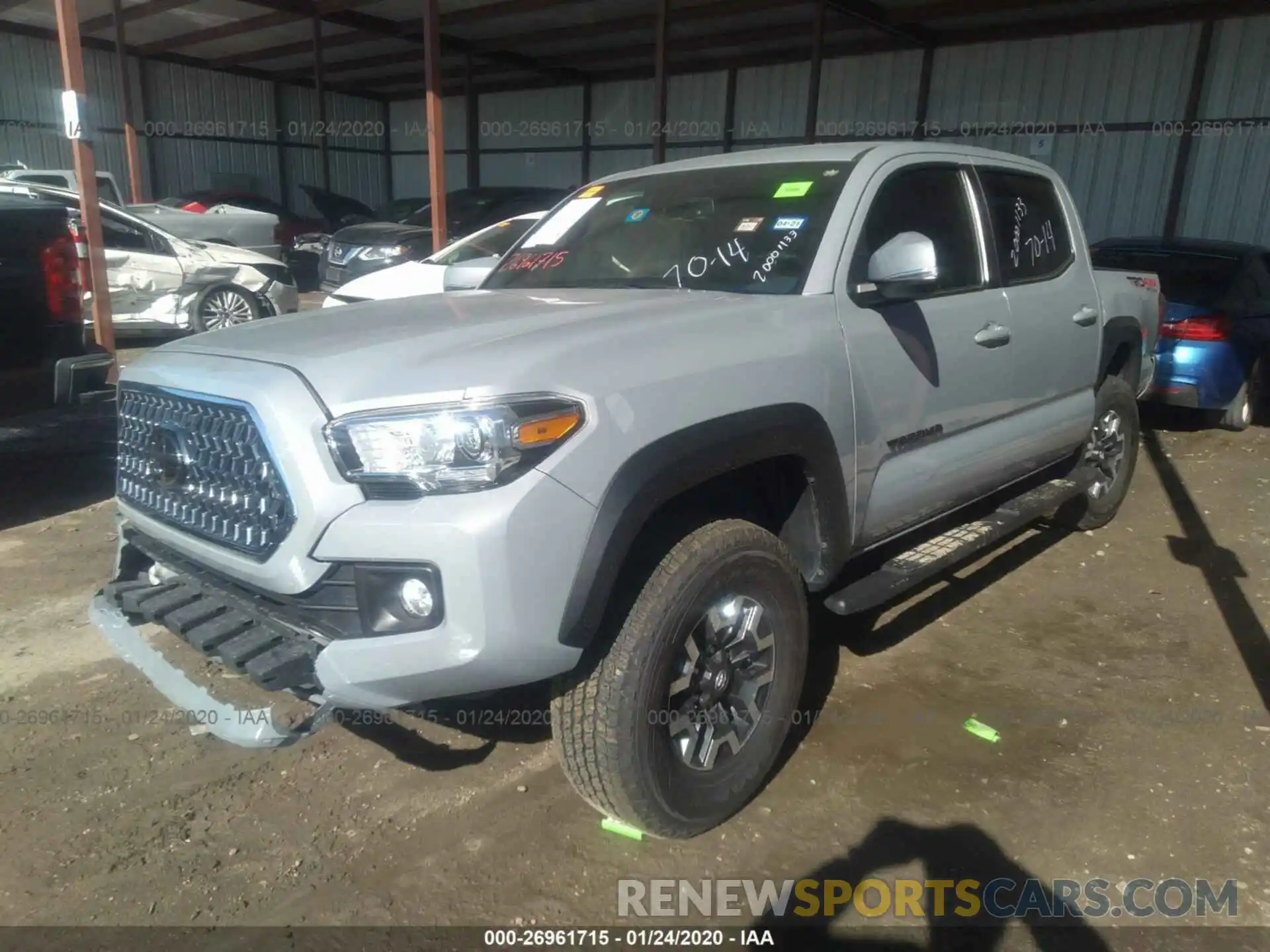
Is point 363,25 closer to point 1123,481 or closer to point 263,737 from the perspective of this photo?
point 1123,481

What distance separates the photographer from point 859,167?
10.7ft

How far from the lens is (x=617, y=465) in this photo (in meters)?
2.21

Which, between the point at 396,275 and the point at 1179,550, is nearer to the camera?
the point at 1179,550

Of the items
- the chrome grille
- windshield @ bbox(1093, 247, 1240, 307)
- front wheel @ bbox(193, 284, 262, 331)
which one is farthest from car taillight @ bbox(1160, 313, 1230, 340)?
front wheel @ bbox(193, 284, 262, 331)

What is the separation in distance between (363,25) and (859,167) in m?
15.8

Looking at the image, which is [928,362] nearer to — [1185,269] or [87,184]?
[1185,269]

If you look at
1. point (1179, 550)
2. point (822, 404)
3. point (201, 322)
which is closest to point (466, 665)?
point (822, 404)

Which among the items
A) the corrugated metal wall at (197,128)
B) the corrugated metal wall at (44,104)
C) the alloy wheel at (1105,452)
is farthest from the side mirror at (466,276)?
the corrugated metal wall at (197,128)

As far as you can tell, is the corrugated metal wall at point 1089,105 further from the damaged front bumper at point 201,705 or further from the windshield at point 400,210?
the damaged front bumper at point 201,705

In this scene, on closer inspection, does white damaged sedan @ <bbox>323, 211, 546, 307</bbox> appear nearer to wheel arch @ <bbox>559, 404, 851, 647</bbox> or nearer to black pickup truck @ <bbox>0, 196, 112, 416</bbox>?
black pickup truck @ <bbox>0, 196, 112, 416</bbox>

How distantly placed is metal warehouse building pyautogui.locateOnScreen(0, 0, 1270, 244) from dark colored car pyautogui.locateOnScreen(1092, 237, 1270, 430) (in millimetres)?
6635

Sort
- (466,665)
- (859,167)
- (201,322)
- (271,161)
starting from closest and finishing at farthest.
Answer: (466,665) → (859,167) → (201,322) → (271,161)

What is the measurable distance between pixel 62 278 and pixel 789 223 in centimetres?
360

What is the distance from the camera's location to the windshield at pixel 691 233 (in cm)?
311
